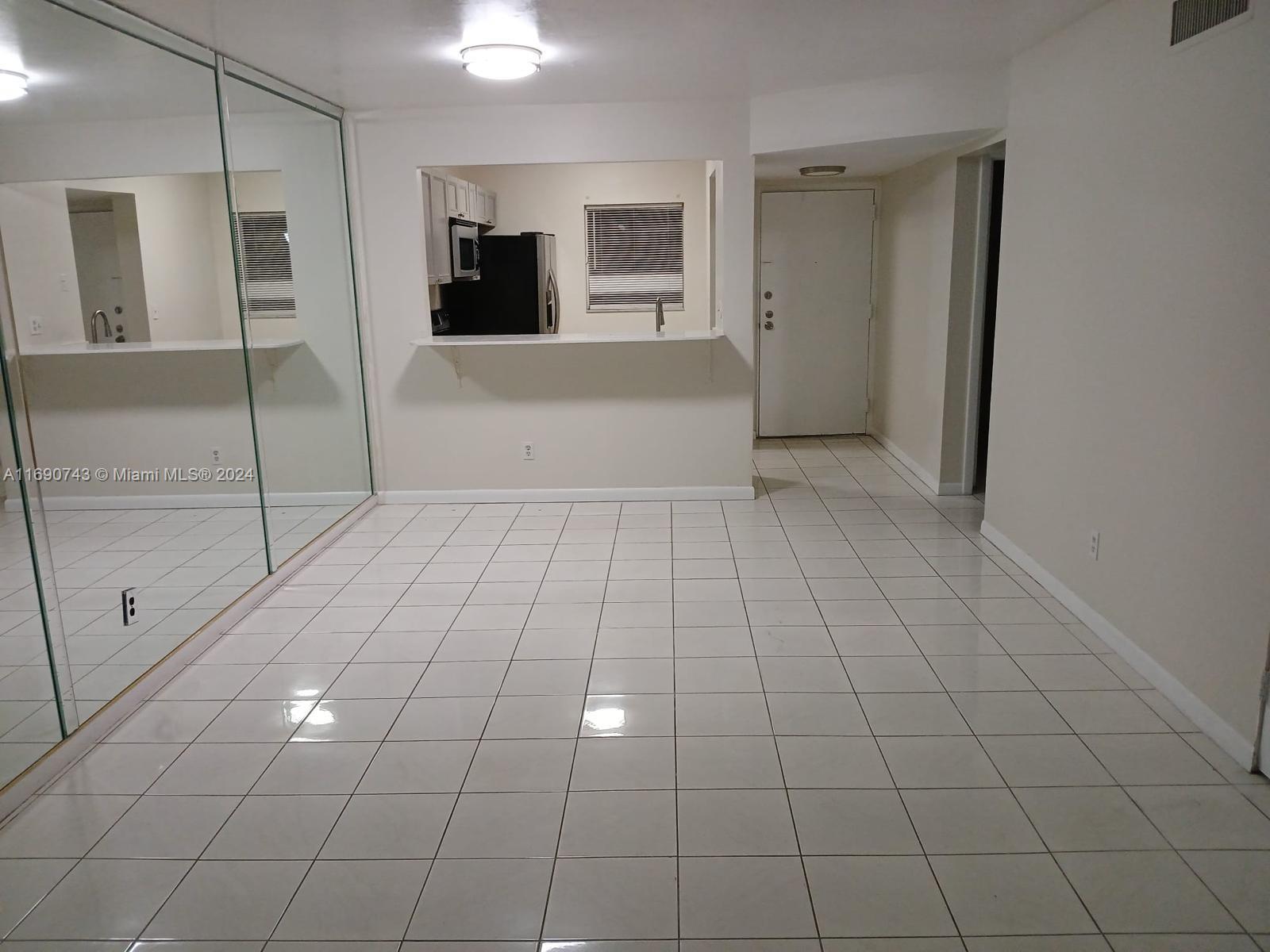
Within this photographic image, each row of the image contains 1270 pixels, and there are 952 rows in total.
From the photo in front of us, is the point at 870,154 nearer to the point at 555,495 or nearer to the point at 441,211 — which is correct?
the point at 441,211

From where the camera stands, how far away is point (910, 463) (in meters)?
6.23

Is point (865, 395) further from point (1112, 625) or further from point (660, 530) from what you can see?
point (1112, 625)

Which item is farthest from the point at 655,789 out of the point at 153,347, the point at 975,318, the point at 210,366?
the point at 975,318

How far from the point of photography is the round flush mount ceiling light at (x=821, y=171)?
5887 millimetres

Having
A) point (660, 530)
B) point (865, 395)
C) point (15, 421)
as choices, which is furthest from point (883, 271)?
point (15, 421)

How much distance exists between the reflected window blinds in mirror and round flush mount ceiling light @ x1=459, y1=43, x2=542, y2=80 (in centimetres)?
117

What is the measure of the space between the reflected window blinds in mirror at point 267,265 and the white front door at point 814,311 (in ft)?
12.9

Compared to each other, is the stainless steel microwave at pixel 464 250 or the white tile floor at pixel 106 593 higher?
the stainless steel microwave at pixel 464 250

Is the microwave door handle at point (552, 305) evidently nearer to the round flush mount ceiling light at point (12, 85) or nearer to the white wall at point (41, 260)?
the white wall at point (41, 260)

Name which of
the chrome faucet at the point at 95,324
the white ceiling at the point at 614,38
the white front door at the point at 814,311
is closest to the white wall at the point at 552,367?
the white ceiling at the point at 614,38

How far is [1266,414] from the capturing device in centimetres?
242

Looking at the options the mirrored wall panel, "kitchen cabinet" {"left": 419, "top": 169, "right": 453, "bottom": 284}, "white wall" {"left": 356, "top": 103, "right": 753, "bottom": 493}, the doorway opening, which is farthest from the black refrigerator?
the mirrored wall panel

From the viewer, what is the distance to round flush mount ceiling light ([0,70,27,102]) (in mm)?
2408

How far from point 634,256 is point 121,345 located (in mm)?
4656
